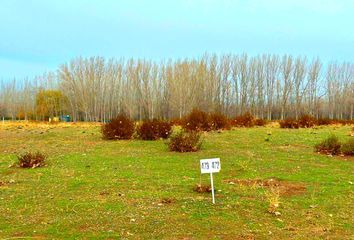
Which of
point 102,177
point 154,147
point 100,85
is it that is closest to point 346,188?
point 102,177

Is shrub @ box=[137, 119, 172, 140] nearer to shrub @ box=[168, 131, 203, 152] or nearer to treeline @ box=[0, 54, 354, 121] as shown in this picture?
shrub @ box=[168, 131, 203, 152]

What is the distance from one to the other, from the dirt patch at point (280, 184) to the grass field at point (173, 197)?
18mm

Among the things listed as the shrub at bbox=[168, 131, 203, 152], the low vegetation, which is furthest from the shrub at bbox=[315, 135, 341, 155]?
the shrub at bbox=[168, 131, 203, 152]

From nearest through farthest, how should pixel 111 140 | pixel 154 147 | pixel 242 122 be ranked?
pixel 154 147 → pixel 111 140 → pixel 242 122

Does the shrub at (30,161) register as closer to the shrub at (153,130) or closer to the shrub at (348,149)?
the shrub at (153,130)

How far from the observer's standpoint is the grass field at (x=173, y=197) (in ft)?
16.0

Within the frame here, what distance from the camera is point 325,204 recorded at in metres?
6.00

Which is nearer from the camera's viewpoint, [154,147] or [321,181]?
[321,181]

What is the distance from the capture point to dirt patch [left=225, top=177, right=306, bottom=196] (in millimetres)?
6826

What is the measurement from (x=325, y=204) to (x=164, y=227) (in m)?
2.67

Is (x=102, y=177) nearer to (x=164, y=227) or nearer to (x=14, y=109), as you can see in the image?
(x=164, y=227)

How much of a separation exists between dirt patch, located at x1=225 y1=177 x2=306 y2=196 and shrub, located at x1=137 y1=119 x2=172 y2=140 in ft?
22.6

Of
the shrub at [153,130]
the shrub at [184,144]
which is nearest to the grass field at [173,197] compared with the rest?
the shrub at [184,144]

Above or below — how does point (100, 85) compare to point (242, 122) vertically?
above
